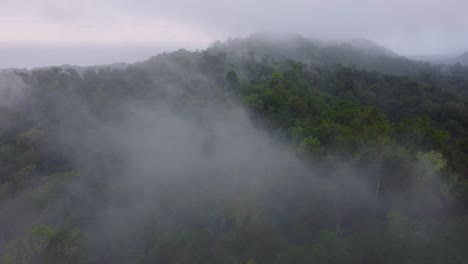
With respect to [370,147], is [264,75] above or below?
above

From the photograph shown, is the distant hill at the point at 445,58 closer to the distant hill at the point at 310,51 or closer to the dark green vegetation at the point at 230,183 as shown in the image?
the distant hill at the point at 310,51

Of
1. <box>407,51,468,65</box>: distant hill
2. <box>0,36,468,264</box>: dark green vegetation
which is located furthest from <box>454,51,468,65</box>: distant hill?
<box>0,36,468,264</box>: dark green vegetation

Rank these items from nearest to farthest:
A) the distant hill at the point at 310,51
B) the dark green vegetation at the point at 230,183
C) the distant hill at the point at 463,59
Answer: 1. the dark green vegetation at the point at 230,183
2. the distant hill at the point at 310,51
3. the distant hill at the point at 463,59

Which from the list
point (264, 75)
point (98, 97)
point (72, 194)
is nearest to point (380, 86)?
point (264, 75)

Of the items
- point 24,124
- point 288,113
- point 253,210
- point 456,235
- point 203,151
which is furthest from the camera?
point 24,124

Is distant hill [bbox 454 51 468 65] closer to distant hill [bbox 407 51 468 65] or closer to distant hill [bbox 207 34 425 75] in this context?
distant hill [bbox 407 51 468 65]

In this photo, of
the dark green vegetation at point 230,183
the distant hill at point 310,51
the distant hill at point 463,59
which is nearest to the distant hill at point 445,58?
the distant hill at point 463,59

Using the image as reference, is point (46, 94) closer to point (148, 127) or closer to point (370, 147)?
point (148, 127)

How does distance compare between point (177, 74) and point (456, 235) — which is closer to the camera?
point (456, 235)
